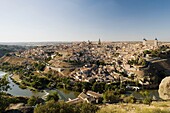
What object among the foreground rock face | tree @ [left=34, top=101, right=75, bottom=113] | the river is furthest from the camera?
the river

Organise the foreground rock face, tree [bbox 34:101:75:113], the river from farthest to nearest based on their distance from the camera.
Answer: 1. the river
2. the foreground rock face
3. tree [bbox 34:101:75:113]

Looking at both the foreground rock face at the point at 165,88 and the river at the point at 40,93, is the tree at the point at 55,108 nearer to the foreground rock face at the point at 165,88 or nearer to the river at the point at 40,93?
the foreground rock face at the point at 165,88

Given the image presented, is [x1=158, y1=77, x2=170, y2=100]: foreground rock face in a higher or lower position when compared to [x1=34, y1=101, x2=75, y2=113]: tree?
higher

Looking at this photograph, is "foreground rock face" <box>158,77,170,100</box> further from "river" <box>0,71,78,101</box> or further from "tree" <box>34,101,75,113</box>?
"river" <box>0,71,78,101</box>

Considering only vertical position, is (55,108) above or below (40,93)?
above

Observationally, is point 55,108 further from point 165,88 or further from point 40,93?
point 40,93

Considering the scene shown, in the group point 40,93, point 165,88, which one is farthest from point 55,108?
point 40,93

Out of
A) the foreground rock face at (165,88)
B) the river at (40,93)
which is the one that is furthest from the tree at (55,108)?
the river at (40,93)

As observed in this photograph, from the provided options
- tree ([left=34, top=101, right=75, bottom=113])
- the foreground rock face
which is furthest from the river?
tree ([left=34, top=101, right=75, bottom=113])

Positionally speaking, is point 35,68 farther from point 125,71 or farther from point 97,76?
point 125,71

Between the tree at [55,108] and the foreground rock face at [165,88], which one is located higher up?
the foreground rock face at [165,88]

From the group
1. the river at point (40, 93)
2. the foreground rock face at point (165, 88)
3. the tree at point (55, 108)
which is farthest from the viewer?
the river at point (40, 93)

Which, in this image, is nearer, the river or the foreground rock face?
the foreground rock face
